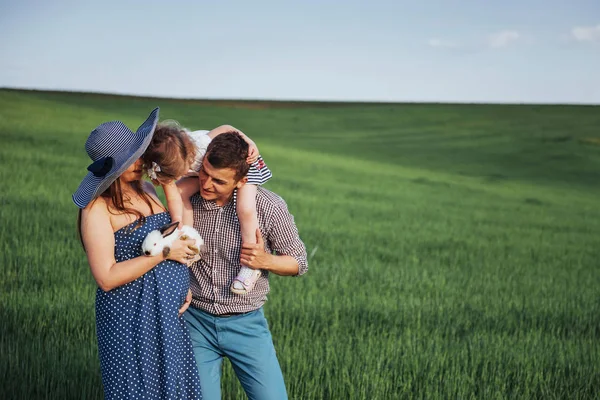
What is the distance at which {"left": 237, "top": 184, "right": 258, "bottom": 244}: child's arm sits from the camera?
3395mm

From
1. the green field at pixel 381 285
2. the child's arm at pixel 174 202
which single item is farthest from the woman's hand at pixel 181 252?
the green field at pixel 381 285

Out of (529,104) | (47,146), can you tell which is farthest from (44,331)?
(529,104)

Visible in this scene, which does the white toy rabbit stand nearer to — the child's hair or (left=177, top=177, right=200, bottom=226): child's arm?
the child's hair

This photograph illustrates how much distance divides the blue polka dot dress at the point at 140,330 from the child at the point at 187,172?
18 cm

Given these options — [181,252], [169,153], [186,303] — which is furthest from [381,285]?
[169,153]

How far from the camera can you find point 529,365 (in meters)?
5.83

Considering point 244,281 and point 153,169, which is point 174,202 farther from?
point 244,281

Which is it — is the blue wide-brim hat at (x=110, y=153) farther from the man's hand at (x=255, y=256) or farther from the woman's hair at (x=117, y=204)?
the man's hand at (x=255, y=256)

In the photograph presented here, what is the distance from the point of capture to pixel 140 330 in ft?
10.0

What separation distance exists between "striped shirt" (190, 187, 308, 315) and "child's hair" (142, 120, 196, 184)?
16.3 inches

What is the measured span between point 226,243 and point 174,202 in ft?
1.07

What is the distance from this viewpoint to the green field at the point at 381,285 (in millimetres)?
5371

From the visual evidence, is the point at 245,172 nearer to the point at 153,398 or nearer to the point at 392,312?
the point at 153,398

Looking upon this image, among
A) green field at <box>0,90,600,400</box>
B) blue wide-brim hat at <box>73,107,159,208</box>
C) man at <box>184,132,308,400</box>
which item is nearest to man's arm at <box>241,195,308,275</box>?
man at <box>184,132,308,400</box>
